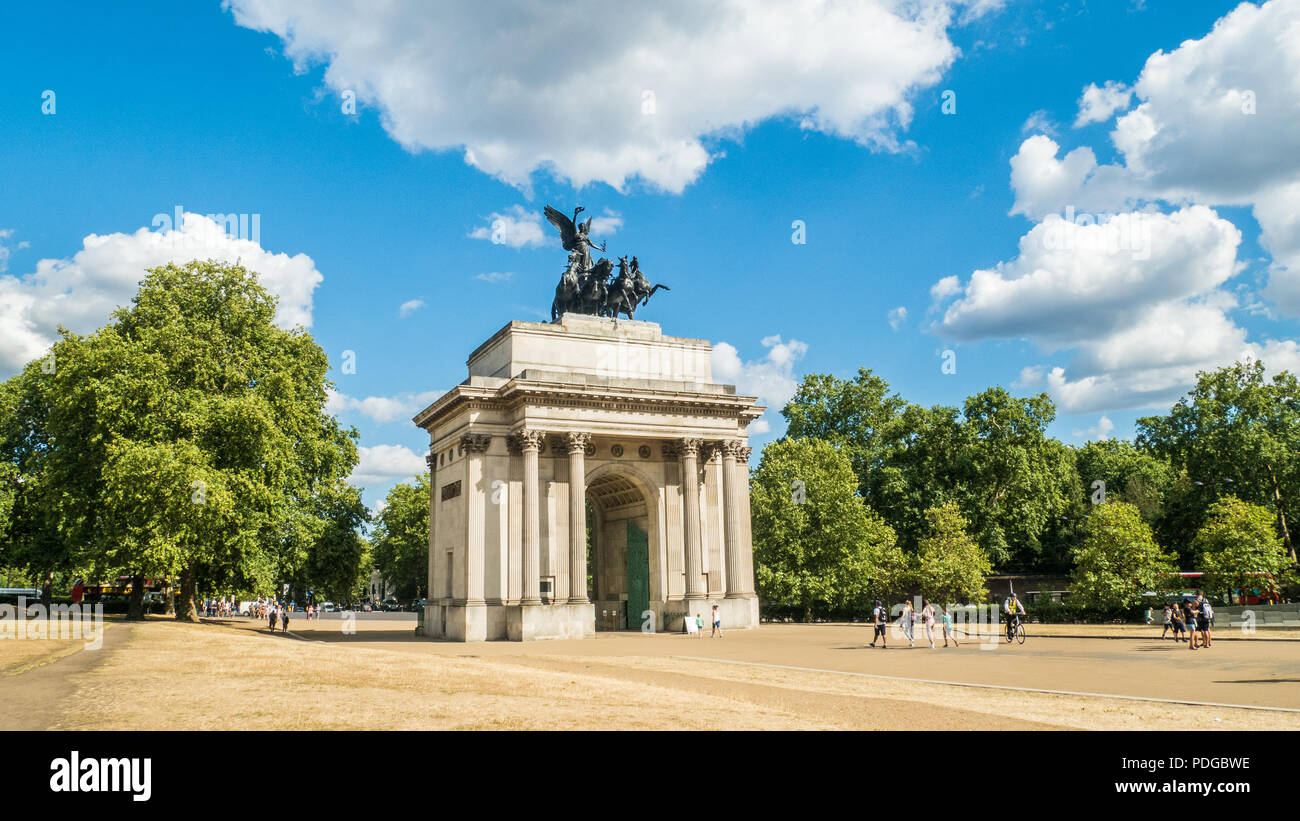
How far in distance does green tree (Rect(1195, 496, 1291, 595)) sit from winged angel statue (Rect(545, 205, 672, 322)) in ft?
105

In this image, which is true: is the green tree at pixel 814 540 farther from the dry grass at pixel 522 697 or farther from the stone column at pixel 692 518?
the dry grass at pixel 522 697

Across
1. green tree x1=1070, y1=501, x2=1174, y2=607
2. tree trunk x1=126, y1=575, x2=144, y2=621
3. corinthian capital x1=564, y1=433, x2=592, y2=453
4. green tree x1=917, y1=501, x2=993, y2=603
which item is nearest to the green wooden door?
corinthian capital x1=564, y1=433, x2=592, y2=453

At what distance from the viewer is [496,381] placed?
47656mm

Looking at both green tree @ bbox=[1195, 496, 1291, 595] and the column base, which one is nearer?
the column base

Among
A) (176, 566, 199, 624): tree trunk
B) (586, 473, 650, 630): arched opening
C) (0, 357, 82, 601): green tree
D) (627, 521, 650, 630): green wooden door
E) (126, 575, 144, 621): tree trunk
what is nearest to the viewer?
(0, 357, 82, 601): green tree

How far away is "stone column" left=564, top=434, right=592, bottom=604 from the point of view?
4466cm

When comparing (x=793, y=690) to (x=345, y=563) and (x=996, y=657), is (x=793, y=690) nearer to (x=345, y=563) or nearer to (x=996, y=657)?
(x=996, y=657)

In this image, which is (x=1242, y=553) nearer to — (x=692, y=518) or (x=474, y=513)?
(x=692, y=518)

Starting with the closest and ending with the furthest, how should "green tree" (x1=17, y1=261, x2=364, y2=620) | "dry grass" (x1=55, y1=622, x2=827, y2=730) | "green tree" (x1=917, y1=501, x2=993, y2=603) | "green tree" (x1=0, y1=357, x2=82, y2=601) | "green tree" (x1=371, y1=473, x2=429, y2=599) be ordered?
"dry grass" (x1=55, y1=622, x2=827, y2=730), "green tree" (x1=17, y1=261, x2=364, y2=620), "green tree" (x1=0, y1=357, x2=82, y2=601), "green tree" (x1=917, y1=501, x2=993, y2=603), "green tree" (x1=371, y1=473, x2=429, y2=599)

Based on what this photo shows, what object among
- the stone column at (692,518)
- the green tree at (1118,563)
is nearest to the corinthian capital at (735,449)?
the stone column at (692,518)

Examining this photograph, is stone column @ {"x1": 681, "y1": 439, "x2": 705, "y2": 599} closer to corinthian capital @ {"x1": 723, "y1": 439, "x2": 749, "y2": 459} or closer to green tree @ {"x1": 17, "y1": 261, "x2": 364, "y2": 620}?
corinthian capital @ {"x1": 723, "y1": 439, "x2": 749, "y2": 459}
